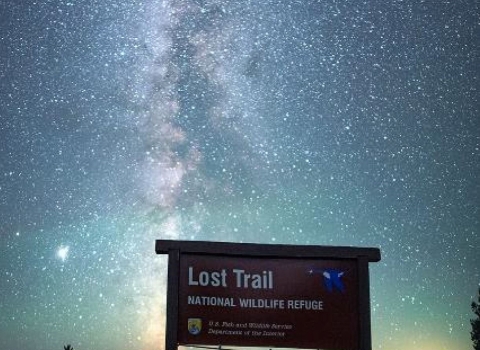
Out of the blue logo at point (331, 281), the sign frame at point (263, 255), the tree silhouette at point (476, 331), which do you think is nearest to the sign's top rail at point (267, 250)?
the sign frame at point (263, 255)

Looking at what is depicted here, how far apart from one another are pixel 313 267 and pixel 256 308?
1.03 meters

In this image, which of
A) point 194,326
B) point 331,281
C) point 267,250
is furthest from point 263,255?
point 194,326

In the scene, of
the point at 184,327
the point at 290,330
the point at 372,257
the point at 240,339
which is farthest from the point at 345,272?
the point at 184,327

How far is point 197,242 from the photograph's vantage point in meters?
8.80

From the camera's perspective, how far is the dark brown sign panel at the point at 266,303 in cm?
871

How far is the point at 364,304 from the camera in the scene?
902cm

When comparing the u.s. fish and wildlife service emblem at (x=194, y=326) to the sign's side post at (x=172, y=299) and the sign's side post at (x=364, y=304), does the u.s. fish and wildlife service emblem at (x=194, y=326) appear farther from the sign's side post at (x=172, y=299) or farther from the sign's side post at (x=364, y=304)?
the sign's side post at (x=364, y=304)

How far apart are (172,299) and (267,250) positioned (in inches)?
59.8

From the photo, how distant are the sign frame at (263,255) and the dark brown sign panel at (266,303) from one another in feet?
0.28

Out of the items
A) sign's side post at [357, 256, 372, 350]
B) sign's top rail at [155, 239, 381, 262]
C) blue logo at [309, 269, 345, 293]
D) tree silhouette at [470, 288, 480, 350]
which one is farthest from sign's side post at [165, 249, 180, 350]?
tree silhouette at [470, 288, 480, 350]

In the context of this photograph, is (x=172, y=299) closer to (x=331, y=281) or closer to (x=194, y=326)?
(x=194, y=326)

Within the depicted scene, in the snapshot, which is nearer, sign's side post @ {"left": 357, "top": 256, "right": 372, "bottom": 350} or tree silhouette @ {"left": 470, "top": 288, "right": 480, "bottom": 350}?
sign's side post @ {"left": 357, "top": 256, "right": 372, "bottom": 350}

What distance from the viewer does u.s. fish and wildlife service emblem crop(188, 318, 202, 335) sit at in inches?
341

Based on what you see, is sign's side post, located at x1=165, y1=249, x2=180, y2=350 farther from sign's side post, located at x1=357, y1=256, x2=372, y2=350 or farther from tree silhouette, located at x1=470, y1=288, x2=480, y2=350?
tree silhouette, located at x1=470, y1=288, x2=480, y2=350
